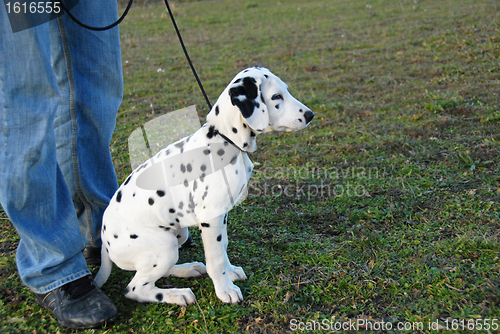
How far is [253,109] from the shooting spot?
2.52 m

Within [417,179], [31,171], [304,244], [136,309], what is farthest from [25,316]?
[417,179]

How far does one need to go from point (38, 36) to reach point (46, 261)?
133cm

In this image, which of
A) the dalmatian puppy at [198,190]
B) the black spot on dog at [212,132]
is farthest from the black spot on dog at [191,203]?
the black spot on dog at [212,132]

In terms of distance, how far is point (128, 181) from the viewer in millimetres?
2729

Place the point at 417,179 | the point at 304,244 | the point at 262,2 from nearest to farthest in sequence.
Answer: the point at 304,244
the point at 417,179
the point at 262,2

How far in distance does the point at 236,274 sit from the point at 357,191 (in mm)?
1641

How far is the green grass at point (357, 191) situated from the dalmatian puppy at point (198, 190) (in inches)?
10.5

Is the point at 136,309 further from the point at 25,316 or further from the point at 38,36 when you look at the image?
the point at 38,36

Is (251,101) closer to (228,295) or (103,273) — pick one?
(228,295)

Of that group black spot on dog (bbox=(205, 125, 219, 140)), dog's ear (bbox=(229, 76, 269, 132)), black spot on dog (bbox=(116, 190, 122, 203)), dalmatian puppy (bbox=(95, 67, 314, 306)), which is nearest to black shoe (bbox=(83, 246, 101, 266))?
dalmatian puppy (bbox=(95, 67, 314, 306))

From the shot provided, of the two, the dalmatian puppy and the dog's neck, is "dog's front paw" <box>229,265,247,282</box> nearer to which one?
the dalmatian puppy

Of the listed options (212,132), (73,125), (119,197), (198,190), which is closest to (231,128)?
(212,132)

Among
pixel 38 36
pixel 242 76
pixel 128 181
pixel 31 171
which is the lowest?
pixel 128 181

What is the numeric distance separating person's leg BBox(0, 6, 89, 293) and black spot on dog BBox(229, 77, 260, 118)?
3.38 ft
